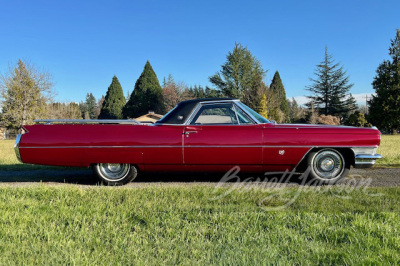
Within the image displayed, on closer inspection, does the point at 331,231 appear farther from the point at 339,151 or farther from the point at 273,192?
the point at 339,151

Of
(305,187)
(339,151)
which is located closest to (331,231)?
(305,187)

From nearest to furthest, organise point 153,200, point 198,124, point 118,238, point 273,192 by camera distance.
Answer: point 118,238 < point 153,200 < point 273,192 < point 198,124

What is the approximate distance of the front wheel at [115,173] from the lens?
4.57 meters

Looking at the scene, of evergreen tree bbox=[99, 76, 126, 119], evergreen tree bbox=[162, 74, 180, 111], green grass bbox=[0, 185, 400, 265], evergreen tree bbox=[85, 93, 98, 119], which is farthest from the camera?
evergreen tree bbox=[85, 93, 98, 119]

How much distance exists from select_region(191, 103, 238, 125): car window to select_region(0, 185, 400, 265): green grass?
1340 mm

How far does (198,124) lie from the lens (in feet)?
14.9

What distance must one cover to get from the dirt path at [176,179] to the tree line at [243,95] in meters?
30.4

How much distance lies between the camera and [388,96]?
3700 centimetres

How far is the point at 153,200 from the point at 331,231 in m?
1.95

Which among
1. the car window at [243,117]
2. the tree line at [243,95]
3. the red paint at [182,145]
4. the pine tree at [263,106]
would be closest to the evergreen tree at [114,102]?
the tree line at [243,95]

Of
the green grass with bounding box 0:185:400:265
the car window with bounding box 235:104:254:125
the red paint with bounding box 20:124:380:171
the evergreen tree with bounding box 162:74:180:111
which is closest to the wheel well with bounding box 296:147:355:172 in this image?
the red paint with bounding box 20:124:380:171

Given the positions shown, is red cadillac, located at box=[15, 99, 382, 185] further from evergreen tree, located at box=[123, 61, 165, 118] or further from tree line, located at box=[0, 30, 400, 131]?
evergreen tree, located at box=[123, 61, 165, 118]

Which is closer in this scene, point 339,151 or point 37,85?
point 339,151

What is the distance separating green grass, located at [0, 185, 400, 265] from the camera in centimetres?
200
